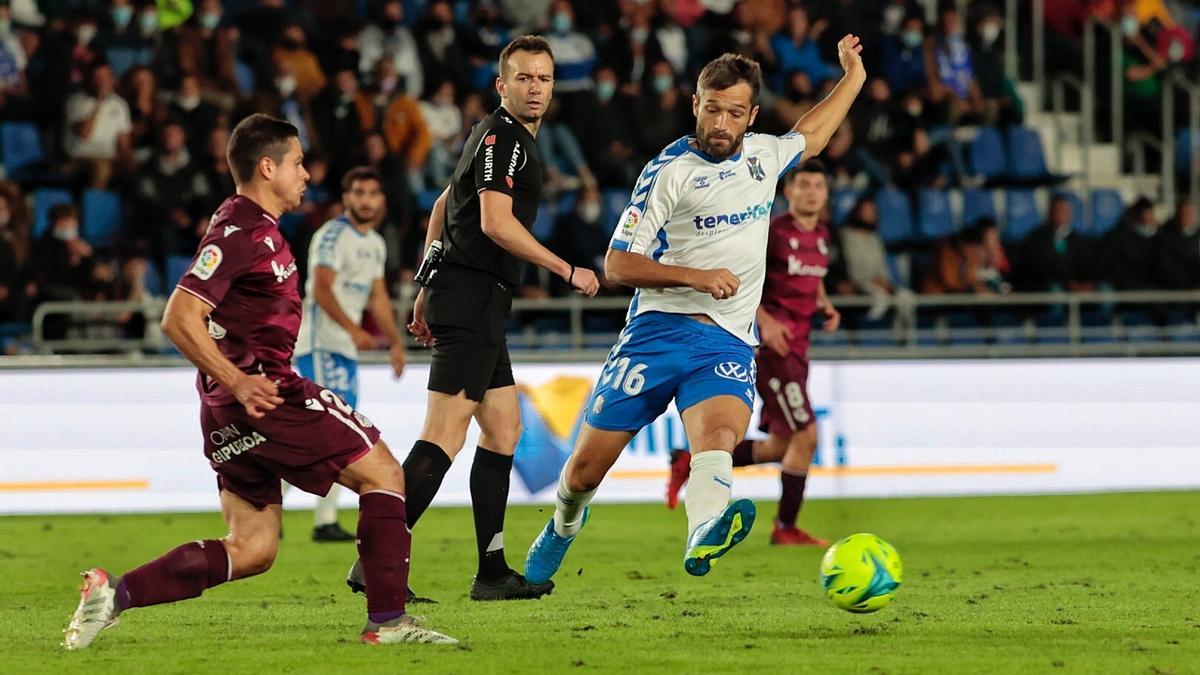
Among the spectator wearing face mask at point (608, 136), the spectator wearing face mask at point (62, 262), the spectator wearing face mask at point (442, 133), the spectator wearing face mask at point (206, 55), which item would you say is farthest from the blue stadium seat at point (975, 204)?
the spectator wearing face mask at point (62, 262)

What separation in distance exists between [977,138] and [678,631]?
14.4 meters

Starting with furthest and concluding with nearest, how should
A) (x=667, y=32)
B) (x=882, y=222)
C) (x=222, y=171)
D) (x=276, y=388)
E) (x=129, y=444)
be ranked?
(x=667, y=32), (x=882, y=222), (x=222, y=171), (x=129, y=444), (x=276, y=388)

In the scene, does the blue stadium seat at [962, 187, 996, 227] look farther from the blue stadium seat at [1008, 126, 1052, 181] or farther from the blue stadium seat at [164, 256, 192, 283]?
the blue stadium seat at [164, 256, 192, 283]

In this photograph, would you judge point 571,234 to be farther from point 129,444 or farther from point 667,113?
point 129,444

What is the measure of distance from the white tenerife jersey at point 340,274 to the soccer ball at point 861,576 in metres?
5.30

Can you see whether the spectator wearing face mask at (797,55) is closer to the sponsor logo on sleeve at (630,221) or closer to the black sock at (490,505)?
the black sock at (490,505)

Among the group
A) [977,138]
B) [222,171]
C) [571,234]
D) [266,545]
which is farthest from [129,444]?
[977,138]

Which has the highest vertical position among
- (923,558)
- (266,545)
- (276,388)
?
(276,388)

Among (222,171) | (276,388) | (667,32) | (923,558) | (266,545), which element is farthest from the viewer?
(667,32)

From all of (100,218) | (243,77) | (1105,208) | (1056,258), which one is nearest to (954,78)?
(1105,208)

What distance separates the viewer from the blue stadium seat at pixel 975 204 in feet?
64.8

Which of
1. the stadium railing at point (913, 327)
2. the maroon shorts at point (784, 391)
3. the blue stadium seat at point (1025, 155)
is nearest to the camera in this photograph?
the maroon shorts at point (784, 391)

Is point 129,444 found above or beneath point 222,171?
beneath

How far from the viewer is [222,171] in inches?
689
